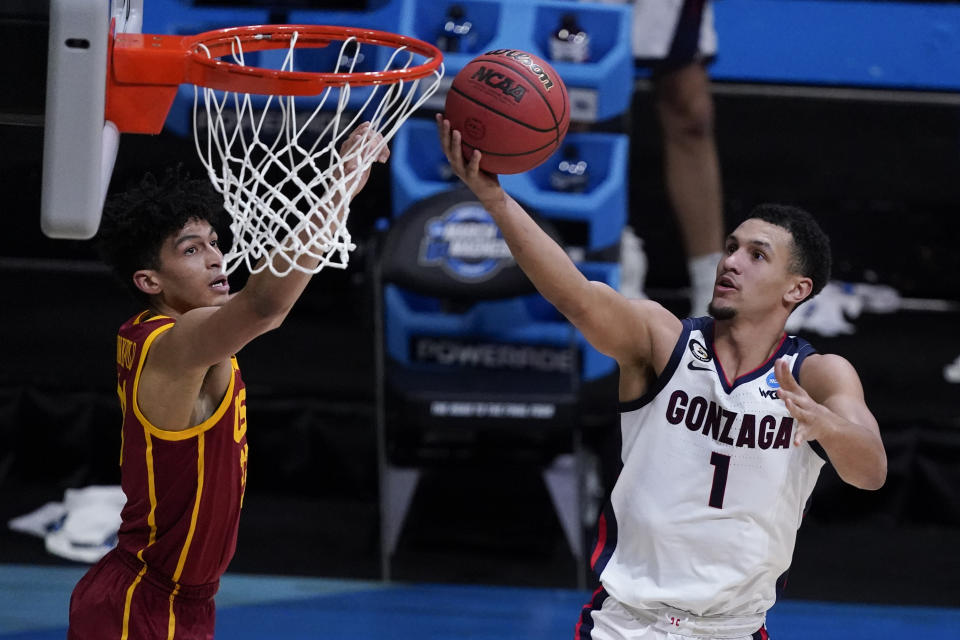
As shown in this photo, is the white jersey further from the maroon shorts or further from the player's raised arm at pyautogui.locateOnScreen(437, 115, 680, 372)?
the maroon shorts

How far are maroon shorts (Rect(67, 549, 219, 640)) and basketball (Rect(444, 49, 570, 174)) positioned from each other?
1.27m

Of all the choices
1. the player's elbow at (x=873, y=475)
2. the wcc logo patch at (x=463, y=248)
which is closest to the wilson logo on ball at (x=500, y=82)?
the player's elbow at (x=873, y=475)

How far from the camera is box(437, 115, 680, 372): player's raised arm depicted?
2.88 metres

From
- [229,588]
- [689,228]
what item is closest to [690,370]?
[229,588]

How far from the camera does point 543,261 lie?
2893 mm

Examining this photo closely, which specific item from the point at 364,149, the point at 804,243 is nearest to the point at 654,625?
the point at 804,243

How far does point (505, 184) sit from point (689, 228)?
1289 mm

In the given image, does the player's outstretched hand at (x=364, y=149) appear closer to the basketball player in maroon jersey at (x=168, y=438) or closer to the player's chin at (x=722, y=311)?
the basketball player in maroon jersey at (x=168, y=438)

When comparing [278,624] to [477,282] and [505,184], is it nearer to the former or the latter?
[477,282]

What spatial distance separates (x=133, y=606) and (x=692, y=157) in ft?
15.1

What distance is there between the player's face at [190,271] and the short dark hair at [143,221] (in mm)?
23

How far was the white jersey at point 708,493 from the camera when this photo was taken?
3.05m

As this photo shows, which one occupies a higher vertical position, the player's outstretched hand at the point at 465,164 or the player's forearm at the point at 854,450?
the player's outstretched hand at the point at 465,164

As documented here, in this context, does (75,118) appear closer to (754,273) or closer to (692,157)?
(754,273)
